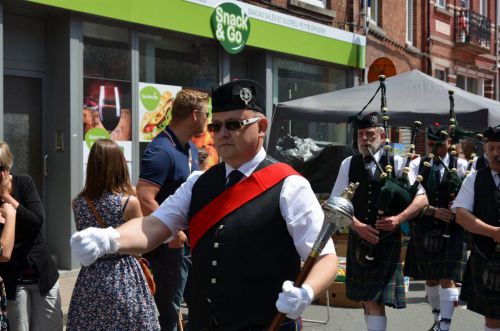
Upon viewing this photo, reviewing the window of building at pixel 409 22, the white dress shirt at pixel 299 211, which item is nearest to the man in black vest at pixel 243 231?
the white dress shirt at pixel 299 211

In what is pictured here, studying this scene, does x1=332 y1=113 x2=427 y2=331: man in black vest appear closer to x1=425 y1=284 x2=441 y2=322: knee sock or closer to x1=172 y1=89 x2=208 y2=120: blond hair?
x1=425 y1=284 x2=441 y2=322: knee sock

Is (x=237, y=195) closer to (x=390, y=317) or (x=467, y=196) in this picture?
(x=467, y=196)

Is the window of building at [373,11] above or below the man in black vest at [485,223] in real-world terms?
above

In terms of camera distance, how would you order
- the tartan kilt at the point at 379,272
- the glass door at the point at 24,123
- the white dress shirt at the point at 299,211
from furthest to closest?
1. the glass door at the point at 24,123
2. the tartan kilt at the point at 379,272
3. the white dress shirt at the point at 299,211

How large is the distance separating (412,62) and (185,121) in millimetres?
15407

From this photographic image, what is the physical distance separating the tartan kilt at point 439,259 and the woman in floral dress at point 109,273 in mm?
3405

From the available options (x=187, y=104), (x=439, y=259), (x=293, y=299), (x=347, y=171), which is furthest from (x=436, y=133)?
(x=293, y=299)

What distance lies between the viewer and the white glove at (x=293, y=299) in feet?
8.89

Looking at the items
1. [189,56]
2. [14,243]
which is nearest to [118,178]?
[14,243]

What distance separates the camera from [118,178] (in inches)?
189

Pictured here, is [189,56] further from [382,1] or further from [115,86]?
[382,1]

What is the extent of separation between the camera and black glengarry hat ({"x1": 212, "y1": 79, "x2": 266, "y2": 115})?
125 inches

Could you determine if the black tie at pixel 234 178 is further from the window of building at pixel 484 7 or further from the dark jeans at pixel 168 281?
the window of building at pixel 484 7

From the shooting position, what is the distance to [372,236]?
6.07 metres
